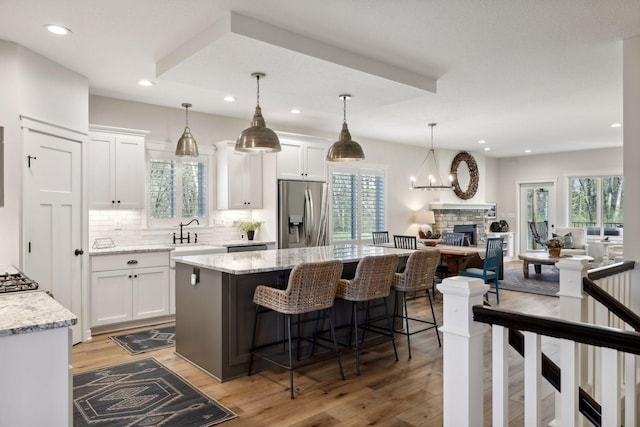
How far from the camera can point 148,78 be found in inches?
176

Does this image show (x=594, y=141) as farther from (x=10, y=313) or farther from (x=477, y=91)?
(x=10, y=313)

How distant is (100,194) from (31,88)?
4.91 feet

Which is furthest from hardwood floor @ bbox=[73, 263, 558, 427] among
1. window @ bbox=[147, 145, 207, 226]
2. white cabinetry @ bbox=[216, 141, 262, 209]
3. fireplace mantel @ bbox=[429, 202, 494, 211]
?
fireplace mantel @ bbox=[429, 202, 494, 211]

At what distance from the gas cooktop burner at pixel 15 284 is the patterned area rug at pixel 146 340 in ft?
5.13

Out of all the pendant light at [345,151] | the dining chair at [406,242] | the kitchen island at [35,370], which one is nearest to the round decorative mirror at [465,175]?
the dining chair at [406,242]

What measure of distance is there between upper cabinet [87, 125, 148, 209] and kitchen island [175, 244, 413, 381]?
5.53ft

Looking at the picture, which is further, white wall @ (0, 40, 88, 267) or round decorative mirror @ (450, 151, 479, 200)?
round decorative mirror @ (450, 151, 479, 200)

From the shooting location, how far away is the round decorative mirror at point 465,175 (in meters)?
10.2

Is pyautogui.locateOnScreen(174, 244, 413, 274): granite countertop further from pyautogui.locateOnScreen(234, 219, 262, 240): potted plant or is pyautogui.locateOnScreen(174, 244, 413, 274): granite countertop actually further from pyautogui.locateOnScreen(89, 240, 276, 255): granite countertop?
pyautogui.locateOnScreen(234, 219, 262, 240): potted plant

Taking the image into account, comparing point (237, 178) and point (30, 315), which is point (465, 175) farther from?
point (30, 315)

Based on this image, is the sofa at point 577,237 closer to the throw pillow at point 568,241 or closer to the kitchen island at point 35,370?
the throw pillow at point 568,241

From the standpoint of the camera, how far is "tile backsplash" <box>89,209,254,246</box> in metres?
5.24

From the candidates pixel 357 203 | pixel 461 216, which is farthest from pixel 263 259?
pixel 461 216

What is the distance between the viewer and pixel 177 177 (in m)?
5.88
